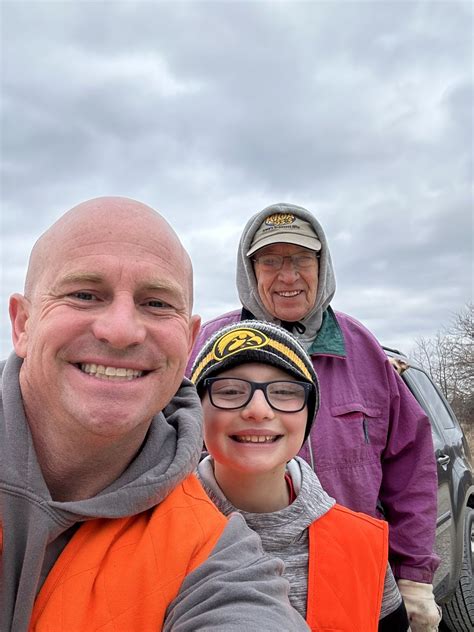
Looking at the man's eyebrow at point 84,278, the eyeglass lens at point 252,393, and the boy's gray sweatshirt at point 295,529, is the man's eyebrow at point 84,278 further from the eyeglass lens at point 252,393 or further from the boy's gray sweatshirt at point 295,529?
the boy's gray sweatshirt at point 295,529

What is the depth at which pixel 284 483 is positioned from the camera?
8.11ft

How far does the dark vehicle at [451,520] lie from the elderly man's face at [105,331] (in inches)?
113

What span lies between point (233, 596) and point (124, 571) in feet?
0.93

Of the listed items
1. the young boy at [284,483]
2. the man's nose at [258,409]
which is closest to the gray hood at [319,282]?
the young boy at [284,483]

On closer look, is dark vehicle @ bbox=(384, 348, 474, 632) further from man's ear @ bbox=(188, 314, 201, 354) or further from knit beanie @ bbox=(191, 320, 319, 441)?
man's ear @ bbox=(188, 314, 201, 354)

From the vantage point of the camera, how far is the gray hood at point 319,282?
3240 millimetres

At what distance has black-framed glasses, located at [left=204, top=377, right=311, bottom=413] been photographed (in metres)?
2.35

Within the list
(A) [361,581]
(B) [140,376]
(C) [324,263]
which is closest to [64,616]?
(B) [140,376]

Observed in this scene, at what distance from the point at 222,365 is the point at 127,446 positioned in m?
0.76

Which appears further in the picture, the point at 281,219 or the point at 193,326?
the point at 281,219

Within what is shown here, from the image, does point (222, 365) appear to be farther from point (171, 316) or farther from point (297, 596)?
point (297, 596)

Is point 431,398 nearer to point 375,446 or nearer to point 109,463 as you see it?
point 375,446

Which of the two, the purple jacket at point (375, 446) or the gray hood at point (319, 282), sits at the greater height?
the gray hood at point (319, 282)

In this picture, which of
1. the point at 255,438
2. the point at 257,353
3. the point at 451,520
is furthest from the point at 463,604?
the point at 257,353
